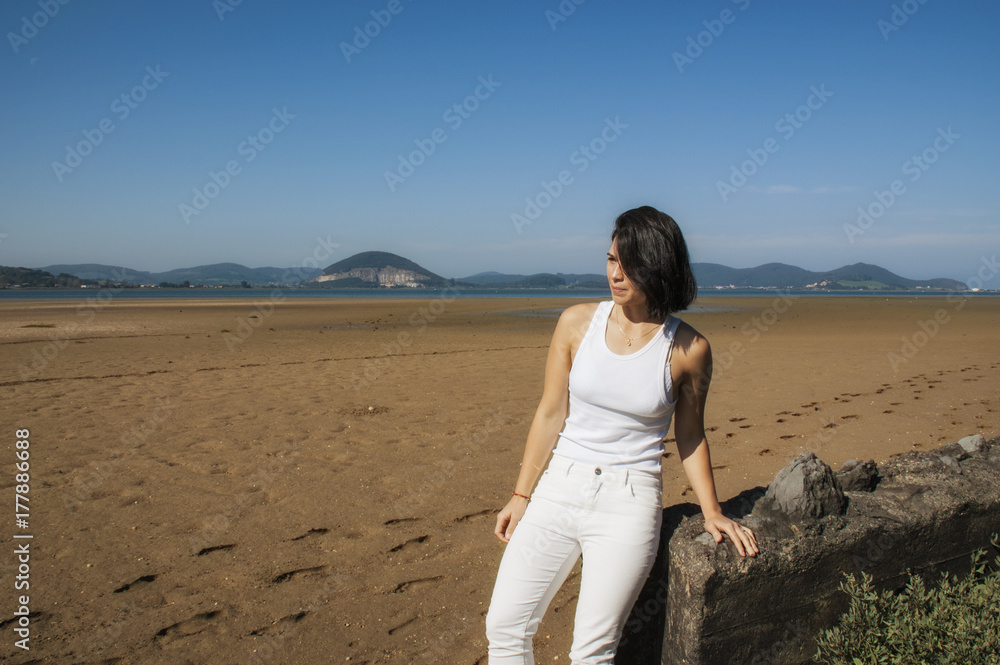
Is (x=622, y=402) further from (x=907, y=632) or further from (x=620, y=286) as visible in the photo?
(x=907, y=632)

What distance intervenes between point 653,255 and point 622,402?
0.58m

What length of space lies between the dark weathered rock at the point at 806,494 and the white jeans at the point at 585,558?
Result: 2.39 feet

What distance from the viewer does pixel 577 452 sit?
2375mm

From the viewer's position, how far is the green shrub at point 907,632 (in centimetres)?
240

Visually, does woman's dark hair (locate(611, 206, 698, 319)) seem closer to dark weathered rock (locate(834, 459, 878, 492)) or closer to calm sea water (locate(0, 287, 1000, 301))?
dark weathered rock (locate(834, 459, 878, 492))

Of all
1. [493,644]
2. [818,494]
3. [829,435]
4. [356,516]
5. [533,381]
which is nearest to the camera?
[493,644]

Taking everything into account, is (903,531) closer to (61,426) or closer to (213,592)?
(213,592)

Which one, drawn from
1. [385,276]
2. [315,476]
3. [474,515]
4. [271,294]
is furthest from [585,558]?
[385,276]

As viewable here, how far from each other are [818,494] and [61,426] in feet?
26.3

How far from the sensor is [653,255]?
2297 millimetres

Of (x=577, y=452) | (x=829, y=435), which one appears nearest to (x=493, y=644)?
(x=577, y=452)

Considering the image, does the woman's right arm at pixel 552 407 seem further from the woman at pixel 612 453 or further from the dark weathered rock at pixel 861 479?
the dark weathered rock at pixel 861 479

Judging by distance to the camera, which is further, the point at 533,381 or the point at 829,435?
the point at 533,381

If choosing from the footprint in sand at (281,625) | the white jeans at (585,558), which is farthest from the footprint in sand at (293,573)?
the white jeans at (585,558)
